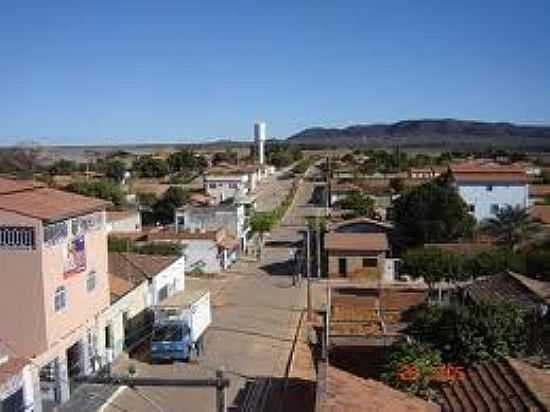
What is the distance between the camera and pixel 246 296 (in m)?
44.4

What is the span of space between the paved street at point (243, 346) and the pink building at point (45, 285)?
2.01 m

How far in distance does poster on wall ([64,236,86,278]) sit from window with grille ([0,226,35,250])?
1.98m

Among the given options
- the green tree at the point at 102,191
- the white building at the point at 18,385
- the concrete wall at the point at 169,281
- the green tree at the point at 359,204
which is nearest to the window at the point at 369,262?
the concrete wall at the point at 169,281

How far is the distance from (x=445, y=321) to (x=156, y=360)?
10.2 meters

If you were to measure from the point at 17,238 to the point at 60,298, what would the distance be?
2.41 meters

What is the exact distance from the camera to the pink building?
2423 cm

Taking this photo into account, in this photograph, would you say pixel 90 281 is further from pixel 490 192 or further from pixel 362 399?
pixel 490 192

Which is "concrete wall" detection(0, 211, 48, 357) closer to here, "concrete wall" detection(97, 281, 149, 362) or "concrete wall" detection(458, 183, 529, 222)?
"concrete wall" detection(97, 281, 149, 362)

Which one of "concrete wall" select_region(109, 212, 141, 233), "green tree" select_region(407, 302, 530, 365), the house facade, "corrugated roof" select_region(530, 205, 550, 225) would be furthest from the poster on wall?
"corrugated roof" select_region(530, 205, 550, 225)

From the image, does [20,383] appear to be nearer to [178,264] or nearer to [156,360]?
[156,360]

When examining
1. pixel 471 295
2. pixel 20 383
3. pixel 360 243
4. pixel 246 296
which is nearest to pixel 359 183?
pixel 360 243

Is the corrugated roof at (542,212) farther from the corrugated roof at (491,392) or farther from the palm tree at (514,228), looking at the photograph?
the corrugated roof at (491,392)

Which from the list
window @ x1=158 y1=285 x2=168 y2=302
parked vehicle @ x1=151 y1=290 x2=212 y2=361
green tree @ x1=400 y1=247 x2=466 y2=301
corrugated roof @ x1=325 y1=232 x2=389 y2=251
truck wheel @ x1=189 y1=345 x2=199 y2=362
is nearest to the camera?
parked vehicle @ x1=151 y1=290 x2=212 y2=361

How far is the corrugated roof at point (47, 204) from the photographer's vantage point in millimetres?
24641
